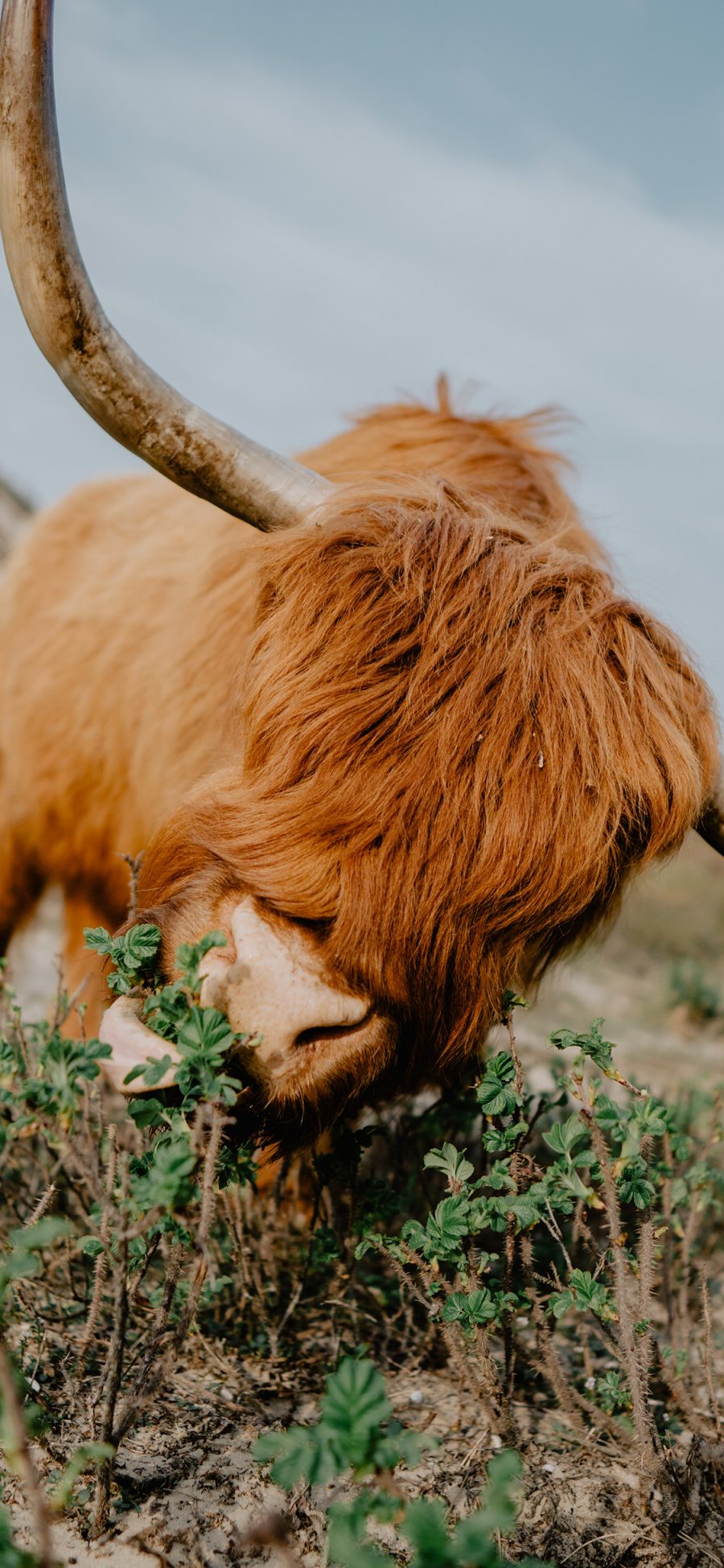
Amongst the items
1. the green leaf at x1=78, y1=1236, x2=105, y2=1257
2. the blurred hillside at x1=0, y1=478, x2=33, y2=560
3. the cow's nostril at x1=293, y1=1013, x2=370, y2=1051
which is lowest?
the blurred hillside at x1=0, y1=478, x2=33, y2=560

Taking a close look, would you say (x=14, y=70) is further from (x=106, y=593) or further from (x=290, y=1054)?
(x=106, y=593)

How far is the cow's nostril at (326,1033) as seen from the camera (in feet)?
5.74

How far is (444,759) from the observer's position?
6.40 feet

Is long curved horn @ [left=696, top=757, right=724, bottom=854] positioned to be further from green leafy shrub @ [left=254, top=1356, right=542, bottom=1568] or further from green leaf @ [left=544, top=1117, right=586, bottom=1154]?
green leafy shrub @ [left=254, top=1356, right=542, bottom=1568]

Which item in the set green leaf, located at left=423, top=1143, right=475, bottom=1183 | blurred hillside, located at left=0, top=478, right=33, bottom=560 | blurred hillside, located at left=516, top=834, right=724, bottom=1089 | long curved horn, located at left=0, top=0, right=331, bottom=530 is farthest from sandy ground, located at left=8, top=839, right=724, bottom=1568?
blurred hillside, located at left=0, top=478, right=33, bottom=560

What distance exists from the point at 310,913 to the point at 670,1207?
138 cm

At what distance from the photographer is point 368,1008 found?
1.83 metres

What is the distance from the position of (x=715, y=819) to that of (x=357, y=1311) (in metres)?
1.33

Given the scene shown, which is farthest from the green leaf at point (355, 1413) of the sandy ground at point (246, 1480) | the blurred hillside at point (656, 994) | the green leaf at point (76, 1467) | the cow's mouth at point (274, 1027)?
the blurred hillside at point (656, 994)

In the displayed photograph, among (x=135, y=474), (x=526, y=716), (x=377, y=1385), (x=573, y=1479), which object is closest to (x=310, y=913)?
(x=526, y=716)

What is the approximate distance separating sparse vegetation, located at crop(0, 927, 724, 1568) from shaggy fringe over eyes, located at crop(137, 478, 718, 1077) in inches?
9.0

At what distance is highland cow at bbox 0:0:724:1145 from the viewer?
1.81 meters

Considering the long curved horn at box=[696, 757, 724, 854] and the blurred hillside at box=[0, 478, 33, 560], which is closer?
the long curved horn at box=[696, 757, 724, 854]

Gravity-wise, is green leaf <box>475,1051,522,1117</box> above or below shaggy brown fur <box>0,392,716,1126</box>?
below
